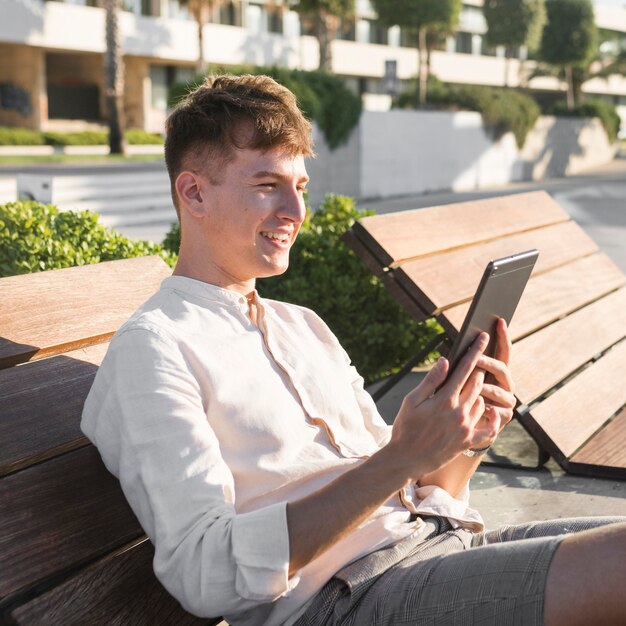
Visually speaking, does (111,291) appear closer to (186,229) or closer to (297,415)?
(186,229)

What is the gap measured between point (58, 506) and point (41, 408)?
0.29 metres

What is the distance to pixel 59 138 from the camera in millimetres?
40000

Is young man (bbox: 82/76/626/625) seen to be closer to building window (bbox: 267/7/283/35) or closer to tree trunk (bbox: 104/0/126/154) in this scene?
tree trunk (bbox: 104/0/126/154)

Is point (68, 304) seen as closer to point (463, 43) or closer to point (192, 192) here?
point (192, 192)

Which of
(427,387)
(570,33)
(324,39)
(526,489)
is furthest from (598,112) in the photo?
(427,387)

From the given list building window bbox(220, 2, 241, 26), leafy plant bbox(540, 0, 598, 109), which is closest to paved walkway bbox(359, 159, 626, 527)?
leafy plant bbox(540, 0, 598, 109)

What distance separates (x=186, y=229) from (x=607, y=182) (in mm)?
26825

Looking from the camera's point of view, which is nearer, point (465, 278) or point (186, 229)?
point (186, 229)

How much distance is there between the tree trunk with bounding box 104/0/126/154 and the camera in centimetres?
3183

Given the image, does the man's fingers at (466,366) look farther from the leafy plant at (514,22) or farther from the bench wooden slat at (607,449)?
the leafy plant at (514,22)

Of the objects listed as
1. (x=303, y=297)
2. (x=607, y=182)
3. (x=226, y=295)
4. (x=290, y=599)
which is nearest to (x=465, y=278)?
(x=303, y=297)

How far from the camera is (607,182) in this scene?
27.5 meters

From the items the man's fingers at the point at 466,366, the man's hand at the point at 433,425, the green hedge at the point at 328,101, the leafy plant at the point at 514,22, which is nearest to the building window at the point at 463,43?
the leafy plant at the point at 514,22

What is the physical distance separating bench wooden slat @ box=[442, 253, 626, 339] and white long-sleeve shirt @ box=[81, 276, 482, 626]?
1.70 metres
